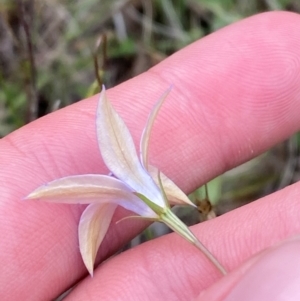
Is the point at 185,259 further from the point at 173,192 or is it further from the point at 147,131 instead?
the point at 147,131

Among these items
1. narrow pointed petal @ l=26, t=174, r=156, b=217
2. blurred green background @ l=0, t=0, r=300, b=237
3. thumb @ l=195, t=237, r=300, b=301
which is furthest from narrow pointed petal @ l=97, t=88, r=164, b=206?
blurred green background @ l=0, t=0, r=300, b=237

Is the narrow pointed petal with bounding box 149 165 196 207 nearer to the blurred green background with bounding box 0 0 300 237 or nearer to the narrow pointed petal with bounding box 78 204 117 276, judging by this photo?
the narrow pointed petal with bounding box 78 204 117 276

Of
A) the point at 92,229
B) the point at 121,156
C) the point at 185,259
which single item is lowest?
the point at 185,259

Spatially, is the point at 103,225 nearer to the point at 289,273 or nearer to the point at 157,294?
the point at 157,294

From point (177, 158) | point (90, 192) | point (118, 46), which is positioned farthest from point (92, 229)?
point (118, 46)

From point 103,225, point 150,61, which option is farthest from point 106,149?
point 150,61

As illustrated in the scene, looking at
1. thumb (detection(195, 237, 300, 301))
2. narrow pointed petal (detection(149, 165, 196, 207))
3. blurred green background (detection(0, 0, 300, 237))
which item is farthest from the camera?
blurred green background (detection(0, 0, 300, 237))
